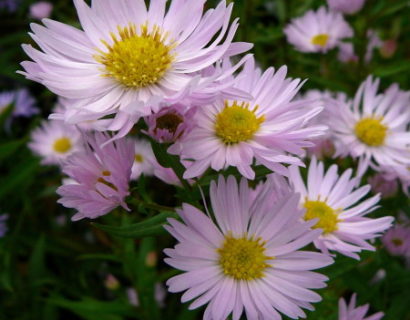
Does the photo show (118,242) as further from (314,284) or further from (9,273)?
(314,284)

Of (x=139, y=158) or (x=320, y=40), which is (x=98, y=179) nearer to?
(x=139, y=158)

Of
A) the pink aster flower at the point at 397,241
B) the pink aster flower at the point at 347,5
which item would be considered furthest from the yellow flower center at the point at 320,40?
the pink aster flower at the point at 397,241

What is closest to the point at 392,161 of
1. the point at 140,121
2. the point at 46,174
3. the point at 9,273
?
the point at 140,121

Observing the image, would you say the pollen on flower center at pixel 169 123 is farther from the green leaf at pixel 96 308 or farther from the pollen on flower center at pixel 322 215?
the green leaf at pixel 96 308

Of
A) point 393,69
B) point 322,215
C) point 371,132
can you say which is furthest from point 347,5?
point 322,215

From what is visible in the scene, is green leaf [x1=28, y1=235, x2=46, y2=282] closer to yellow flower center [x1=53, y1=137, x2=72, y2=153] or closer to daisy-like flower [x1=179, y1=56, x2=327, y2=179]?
yellow flower center [x1=53, y1=137, x2=72, y2=153]

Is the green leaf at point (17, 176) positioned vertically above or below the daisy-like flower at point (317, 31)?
below

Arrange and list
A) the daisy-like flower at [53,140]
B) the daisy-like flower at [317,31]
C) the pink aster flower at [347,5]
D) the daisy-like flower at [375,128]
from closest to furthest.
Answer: the daisy-like flower at [375,128] < the pink aster flower at [347,5] < the daisy-like flower at [317,31] < the daisy-like flower at [53,140]
